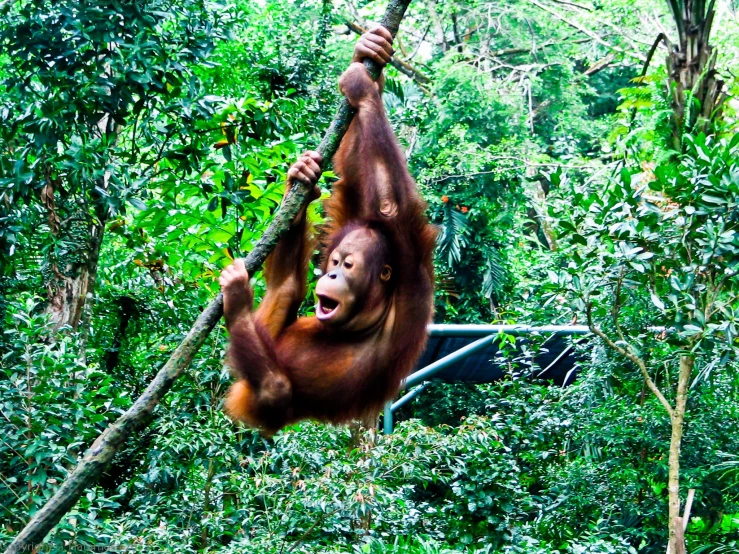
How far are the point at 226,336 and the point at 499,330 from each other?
221cm

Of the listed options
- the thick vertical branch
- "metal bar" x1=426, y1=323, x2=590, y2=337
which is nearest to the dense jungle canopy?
"metal bar" x1=426, y1=323, x2=590, y2=337

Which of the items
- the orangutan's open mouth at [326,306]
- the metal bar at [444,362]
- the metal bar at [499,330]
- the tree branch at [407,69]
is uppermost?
the tree branch at [407,69]

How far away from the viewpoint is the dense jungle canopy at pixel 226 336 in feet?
14.2

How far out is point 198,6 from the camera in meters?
4.82

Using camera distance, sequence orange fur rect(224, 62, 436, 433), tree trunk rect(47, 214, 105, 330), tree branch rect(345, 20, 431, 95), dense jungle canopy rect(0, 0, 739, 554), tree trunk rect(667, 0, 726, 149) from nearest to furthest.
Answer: orange fur rect(224, 62, 436, 433), dense jungle canopy rect(0, 0, 739, 554), tree trunk rect(47, 214, 105, 330), tree trunk rect(667, 0, 726, 149), tree branch rect(345, 20, 431, 95)

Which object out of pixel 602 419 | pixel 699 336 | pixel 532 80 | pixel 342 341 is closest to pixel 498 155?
pixel 532 80

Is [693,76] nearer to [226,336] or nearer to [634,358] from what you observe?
[634,358]

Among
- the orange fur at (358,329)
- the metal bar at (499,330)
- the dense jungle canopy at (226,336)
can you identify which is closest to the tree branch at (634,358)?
the dense jungle canopy at (226,336)

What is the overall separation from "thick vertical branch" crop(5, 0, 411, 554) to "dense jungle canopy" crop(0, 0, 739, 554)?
67 cm

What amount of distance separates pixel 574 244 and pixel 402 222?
2.29 m

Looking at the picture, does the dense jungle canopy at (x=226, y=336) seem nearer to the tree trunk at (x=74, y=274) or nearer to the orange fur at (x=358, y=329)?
the tree trunk at (x=74, y=274)

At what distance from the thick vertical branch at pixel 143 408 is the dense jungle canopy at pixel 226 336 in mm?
666

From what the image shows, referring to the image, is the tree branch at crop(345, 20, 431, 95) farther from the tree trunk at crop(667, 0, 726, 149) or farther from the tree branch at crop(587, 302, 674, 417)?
the tree branch at crop(587, 302, 674, 417)

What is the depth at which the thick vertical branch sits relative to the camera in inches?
94.2
